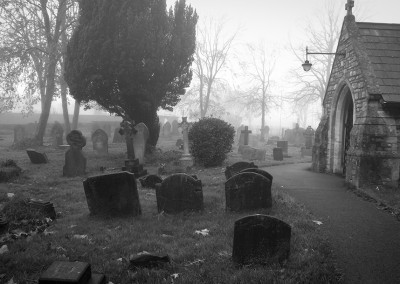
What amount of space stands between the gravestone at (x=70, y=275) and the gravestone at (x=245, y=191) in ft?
11.5

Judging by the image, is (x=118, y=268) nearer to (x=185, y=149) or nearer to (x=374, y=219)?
(x=374, y=219)

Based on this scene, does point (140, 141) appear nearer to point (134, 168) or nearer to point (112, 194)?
point (134, 168)

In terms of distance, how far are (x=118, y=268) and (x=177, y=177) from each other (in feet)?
9.31

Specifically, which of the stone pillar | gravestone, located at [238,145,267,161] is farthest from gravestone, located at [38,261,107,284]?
gravestone, located at [238,145,267,161]

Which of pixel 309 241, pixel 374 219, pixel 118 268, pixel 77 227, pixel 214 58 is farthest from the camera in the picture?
pixel 214 58

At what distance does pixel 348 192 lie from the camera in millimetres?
8680

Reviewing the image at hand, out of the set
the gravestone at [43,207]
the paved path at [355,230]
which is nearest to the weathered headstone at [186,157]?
the paved path at [355,230]

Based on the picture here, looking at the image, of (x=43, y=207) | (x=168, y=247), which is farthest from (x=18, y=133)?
(x=168, y=247)

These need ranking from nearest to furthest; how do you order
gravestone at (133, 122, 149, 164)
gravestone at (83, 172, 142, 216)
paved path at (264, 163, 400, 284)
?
paved path at (264, 163, 400, 284) → gravestone at (83, 172, 142, 216) → gravestone at (133, 122, 149, 164)

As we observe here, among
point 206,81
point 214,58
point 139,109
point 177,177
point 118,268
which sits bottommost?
point 118,268

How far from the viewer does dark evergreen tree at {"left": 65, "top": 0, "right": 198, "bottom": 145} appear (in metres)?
14.1

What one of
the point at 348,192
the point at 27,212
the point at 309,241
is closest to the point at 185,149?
the point at 348,192

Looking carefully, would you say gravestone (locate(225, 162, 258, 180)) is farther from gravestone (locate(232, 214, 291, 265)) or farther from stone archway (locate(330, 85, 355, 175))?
gravestone (locate(232, 214, 291, 265))

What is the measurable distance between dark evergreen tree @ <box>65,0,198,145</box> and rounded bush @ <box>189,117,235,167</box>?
3.23 metres
